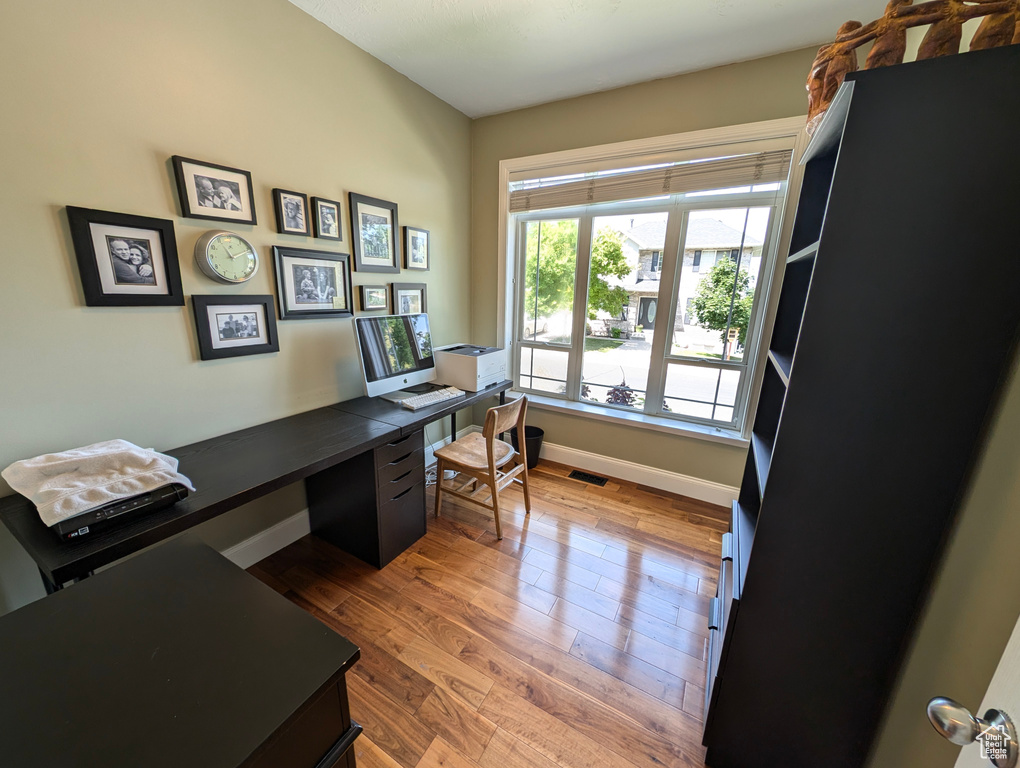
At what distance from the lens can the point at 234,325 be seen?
1.64 metres

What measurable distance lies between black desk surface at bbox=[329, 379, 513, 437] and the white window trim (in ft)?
3.38

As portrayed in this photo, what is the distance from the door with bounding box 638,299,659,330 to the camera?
8.38 ft

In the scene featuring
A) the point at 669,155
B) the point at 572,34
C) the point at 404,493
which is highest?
the point at 572,34

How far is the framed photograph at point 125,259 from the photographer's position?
4.06ft

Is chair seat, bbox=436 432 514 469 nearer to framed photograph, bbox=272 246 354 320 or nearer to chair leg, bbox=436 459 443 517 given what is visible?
chair leg, bbox=436 459 443 517

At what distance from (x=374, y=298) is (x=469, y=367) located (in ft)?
2.30

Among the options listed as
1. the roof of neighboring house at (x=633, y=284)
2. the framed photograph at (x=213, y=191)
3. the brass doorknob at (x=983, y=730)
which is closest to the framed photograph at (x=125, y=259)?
→ the framed photograph at (x=213, y=191)

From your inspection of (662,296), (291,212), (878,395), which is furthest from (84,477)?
(662,296)

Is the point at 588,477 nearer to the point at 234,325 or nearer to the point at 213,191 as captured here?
the point at 234,325

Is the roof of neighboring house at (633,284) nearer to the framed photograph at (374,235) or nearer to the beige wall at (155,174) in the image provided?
the framed photograph at (374,235)

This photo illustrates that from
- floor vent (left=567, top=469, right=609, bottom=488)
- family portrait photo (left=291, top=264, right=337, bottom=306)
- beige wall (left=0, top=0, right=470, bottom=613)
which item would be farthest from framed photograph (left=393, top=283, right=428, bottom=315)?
floor vent (left=567, top=469, right=609, bottom=488)

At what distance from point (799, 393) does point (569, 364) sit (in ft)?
6.93

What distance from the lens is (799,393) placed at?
869 millimetres

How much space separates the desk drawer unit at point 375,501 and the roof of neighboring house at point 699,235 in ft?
6.29
